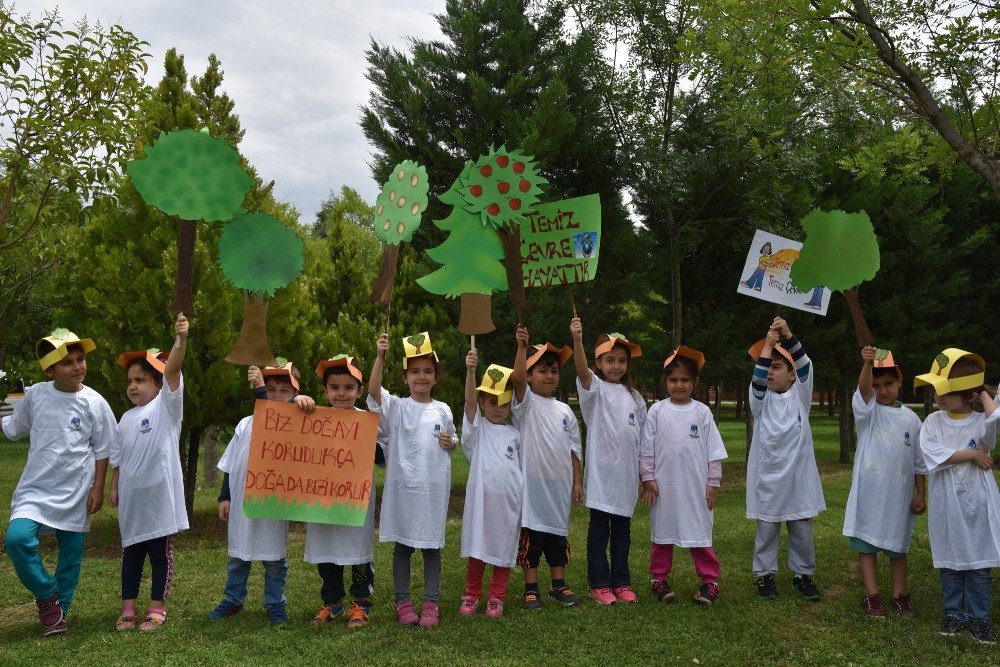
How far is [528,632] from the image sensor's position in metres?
5.27

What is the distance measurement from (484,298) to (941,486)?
10.6 ft

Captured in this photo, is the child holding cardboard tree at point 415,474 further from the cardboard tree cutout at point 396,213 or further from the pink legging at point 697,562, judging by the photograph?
the pink legging at point 697,562

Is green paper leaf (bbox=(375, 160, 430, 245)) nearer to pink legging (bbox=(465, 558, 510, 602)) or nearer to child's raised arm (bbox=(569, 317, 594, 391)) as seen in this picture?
child's raised arm (bbox=(569, 317, 594, 391))

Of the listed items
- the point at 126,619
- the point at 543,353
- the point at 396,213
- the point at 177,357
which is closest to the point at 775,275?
the point at 543,353

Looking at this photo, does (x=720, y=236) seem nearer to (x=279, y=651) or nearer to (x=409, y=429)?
(x=409, y=429)

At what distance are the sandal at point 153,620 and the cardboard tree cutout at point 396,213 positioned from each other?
2591 mm

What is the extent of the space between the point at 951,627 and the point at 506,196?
4025 mm

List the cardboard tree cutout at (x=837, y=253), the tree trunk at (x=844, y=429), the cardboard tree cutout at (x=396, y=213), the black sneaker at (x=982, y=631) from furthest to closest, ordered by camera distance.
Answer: the tree trunk at (x=844, y=429), the cardboard tree cutout at (x=837, y=253), the cardboard tree cutout at (x=396, y=213), the black sneaker at (x=982, y=631)

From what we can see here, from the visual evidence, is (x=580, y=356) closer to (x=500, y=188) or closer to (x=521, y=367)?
(x=521, y=367)

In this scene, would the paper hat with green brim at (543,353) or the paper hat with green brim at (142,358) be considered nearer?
the paper hat with green brim at (142,358)

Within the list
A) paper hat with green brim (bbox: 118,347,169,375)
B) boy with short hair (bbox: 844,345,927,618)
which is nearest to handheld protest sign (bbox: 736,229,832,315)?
boy with short hair (bbox: 844,345,927,618)

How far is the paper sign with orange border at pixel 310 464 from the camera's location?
5.29m

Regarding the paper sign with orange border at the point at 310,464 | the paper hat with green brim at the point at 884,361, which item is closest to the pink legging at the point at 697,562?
the paper hat with green brim at the point at 884,361

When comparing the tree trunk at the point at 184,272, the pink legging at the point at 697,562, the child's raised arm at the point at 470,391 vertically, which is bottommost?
the pink legging at the point at 697,562
